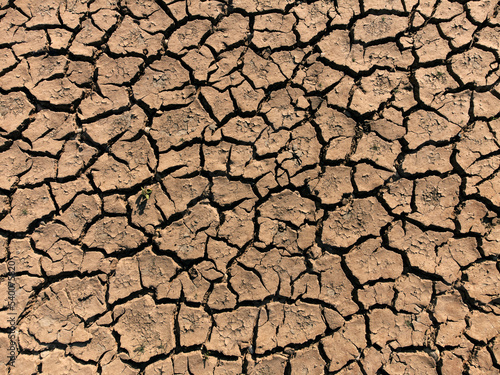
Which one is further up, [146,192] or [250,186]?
[250,186]

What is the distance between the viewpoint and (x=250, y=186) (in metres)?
2.69

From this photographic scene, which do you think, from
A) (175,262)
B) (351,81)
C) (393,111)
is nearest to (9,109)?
(175,262)

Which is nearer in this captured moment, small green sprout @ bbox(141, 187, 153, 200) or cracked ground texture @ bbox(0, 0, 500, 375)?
cracked ground texture @ bbox(0, 0, 500, 375)

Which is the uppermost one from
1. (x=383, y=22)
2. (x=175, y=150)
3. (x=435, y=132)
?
(x=383, y=22)

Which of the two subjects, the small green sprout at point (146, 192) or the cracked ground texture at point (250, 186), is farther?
the small green sprout at point (146, 192)

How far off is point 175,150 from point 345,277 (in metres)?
1.47

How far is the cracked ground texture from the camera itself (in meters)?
2.49

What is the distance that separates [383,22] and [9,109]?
2846 millimetres

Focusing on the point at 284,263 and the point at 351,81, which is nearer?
the point at 284,263

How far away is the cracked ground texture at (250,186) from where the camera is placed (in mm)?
2486

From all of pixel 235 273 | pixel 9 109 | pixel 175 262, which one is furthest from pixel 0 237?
pixel 235 273

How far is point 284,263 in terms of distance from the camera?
2584mm

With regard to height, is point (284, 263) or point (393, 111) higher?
point (393, 111)

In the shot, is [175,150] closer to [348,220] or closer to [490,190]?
[348,220]
